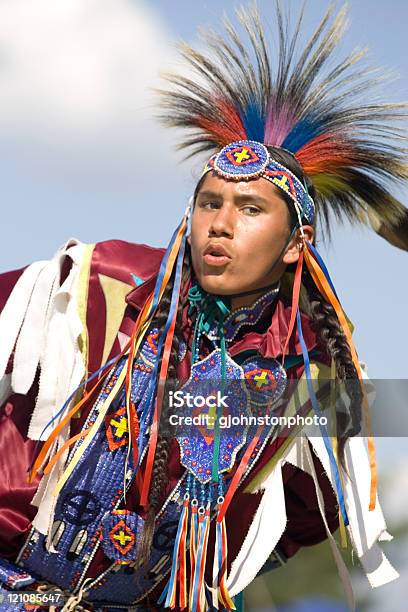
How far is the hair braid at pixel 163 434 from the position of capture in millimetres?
3156

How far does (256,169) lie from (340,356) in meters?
0.57

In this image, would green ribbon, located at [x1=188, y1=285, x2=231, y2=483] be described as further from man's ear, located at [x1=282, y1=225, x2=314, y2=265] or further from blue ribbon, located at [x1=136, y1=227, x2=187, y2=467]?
man's ear, located at [x1=282, y1=225, x2=314, y2=265]

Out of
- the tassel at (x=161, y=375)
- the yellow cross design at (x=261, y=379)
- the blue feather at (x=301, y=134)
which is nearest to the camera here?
the tassel at (x=161, y=375)

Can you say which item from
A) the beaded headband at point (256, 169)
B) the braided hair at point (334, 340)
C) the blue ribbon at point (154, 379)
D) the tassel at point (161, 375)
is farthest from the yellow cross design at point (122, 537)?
the beaded headband at point (256, 169)

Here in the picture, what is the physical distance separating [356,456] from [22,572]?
984 mm

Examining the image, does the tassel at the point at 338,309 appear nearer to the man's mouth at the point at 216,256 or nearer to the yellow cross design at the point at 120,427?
the man's mouth at the point at 216,256

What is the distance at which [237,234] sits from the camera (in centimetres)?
316

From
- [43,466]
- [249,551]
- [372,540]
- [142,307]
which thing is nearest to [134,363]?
[142,307]

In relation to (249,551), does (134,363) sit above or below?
above

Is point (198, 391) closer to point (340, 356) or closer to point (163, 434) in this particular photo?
point (163, 434)

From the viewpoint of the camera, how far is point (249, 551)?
10.9ft

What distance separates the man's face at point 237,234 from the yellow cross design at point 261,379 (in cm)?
25

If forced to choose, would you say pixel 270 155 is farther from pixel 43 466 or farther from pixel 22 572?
pixel 22 572

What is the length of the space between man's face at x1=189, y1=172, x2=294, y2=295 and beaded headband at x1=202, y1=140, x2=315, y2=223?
2cm
